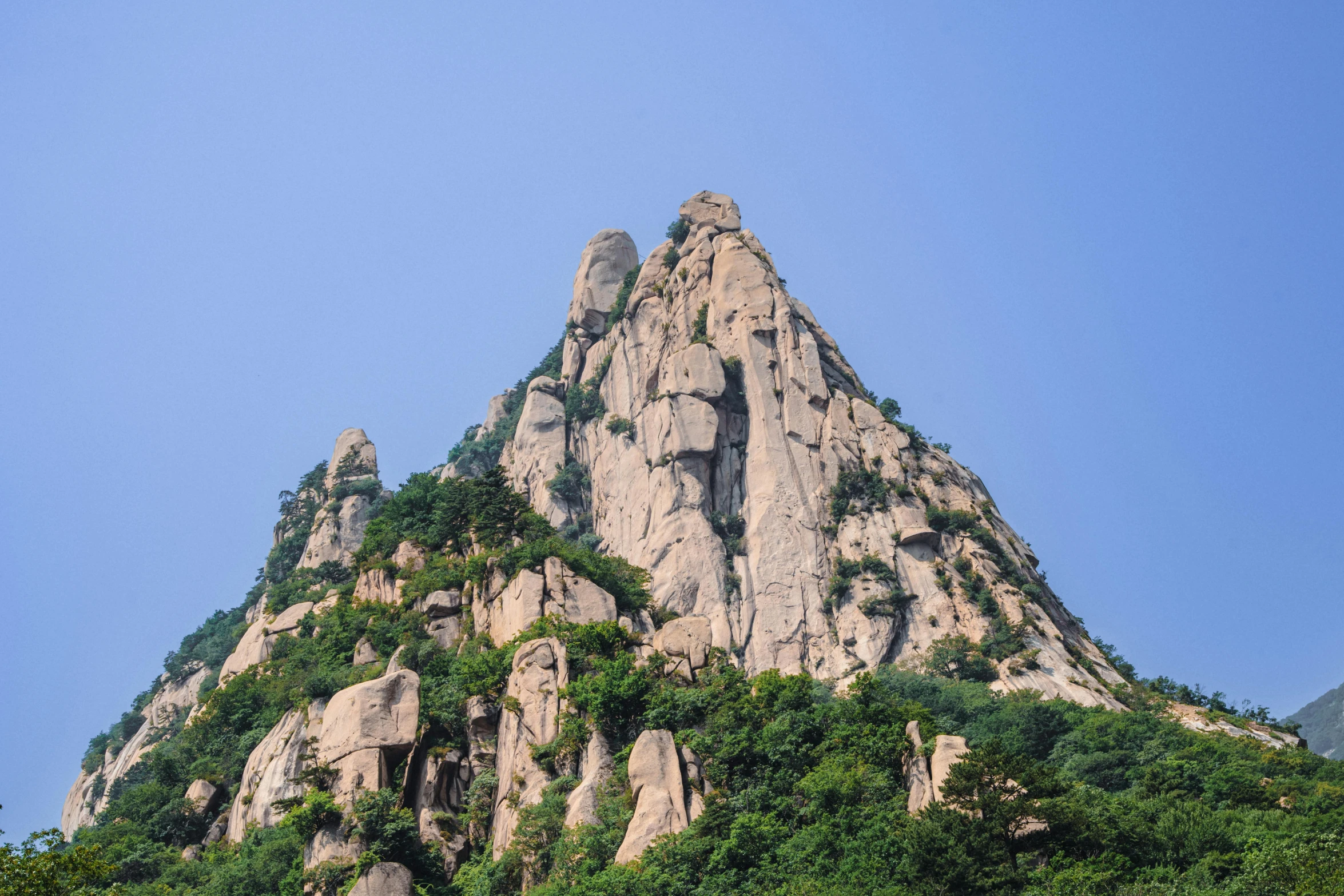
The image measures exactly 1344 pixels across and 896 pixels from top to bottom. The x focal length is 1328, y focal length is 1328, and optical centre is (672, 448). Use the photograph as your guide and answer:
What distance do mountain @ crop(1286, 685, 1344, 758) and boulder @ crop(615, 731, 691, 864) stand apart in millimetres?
152639

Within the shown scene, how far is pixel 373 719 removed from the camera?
45.2m

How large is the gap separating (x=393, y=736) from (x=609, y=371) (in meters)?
54.1

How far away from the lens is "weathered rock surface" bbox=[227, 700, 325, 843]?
47.5m

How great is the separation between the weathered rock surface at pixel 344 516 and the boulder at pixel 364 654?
36.3 m

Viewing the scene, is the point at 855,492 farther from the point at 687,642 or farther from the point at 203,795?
the point at 203,795

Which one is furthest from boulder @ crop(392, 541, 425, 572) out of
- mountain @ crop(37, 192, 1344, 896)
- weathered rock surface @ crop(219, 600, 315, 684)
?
weathered rock surface @ crop(219, 600, 315, 684)

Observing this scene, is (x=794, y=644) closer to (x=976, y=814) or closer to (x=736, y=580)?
(x=736, y=580)

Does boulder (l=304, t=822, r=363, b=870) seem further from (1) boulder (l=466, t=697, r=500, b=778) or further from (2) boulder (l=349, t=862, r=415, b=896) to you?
(1) boulder (l=466, t=697, r=500, b=778)

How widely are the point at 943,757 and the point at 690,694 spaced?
32.9 ft

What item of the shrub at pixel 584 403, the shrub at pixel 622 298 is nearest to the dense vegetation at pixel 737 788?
the shrub at pixel 584 403

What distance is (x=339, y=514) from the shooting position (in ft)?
328

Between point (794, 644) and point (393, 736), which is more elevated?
point (794, 644)

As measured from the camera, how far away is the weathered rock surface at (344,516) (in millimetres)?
96000

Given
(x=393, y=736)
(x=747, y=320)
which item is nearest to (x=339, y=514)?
(x=747, y=320)
